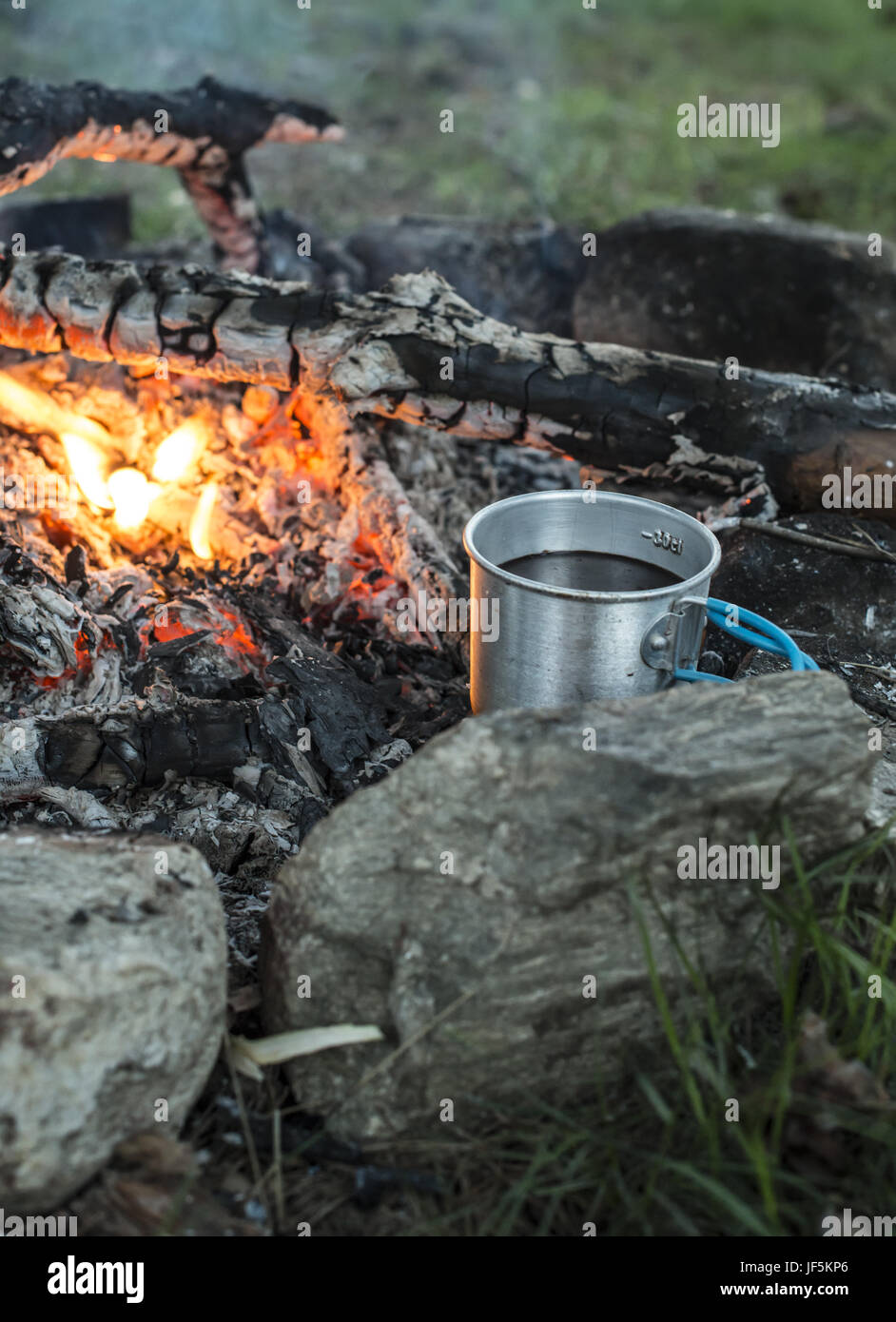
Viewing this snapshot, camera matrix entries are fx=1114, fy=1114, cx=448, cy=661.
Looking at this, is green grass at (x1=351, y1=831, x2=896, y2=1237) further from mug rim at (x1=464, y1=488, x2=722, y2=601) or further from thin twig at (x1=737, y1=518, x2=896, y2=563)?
thin twig at (x1=737, y1=518, x2=896, y2=563)

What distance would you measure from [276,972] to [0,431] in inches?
101

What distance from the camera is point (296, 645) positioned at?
322 centimetres

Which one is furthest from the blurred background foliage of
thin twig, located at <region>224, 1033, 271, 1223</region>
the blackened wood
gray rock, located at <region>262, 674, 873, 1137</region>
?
thin twig, located at <region>224, 1033, 271, 1223</region>

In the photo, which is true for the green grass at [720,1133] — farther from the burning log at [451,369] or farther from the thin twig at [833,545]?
the burning log at [451,369]

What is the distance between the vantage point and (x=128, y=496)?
12.5 ft

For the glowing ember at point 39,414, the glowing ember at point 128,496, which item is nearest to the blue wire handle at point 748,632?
the glowing ember at point 128,496

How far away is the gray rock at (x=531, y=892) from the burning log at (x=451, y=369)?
171 centimetres

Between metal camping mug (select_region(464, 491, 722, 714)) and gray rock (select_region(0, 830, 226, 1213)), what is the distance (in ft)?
3.08

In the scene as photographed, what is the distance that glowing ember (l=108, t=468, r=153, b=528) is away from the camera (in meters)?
3.80

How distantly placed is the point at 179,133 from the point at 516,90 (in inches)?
290

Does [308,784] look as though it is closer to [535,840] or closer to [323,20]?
[535,840]

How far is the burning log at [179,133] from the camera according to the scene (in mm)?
3764
